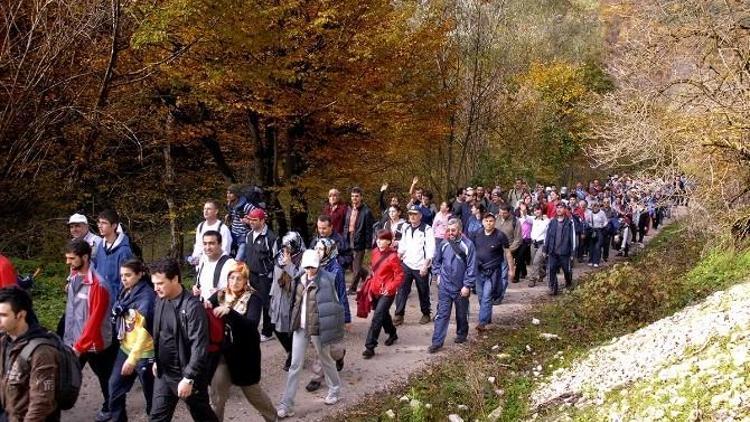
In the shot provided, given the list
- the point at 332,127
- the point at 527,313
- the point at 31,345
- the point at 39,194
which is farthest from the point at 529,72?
the point at 31,345

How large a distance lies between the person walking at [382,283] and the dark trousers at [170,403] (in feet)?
11.6

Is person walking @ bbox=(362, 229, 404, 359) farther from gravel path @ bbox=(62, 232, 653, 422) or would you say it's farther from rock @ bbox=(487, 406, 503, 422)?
rock @ bbox=(487, 406, 503, 422)

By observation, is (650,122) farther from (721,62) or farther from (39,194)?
(39,194)

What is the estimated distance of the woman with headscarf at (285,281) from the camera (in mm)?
6793

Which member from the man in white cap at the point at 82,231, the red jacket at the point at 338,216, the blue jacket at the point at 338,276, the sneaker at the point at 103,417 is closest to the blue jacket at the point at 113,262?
the man in white cap at the point at 82,231

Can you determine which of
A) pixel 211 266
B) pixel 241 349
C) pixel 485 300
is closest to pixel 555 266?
pixel 485 300

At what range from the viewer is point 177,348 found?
483 cm

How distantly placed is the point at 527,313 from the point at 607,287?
5.80 ft

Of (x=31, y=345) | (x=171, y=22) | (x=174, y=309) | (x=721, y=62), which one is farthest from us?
(x=721, y=62)

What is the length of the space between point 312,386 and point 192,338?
2.73 metres

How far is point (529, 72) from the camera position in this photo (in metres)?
28.1

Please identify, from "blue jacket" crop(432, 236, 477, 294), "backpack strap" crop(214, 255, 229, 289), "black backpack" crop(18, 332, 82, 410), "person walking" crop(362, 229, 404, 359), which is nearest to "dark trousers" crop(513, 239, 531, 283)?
"blue jacket" crop(432, 236, 477, 294)

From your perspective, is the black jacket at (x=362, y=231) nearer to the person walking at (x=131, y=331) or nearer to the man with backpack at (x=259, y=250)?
the man with backpack at (x=259, y=250)

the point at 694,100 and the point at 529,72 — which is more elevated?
the point at 529,72
